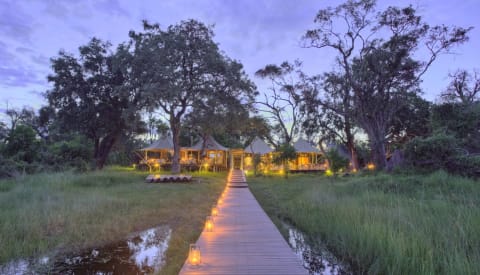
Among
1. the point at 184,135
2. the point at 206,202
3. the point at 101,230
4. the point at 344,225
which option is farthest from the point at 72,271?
the point at 184,135

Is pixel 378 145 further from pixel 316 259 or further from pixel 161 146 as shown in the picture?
pixel 161 146

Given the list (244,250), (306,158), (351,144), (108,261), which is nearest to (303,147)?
(306,158)

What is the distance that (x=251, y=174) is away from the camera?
77.2 ft

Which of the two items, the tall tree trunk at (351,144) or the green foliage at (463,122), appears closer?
the green foliage at (463,122)

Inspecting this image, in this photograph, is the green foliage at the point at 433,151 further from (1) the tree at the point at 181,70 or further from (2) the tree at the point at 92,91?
(2) the tree at the point at 92,91

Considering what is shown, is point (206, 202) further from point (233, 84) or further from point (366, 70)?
point (366, 70)

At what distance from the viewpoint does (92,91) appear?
69.1ft

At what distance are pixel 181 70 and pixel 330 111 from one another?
1552cm

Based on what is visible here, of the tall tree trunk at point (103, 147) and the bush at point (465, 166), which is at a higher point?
the tall tree trunk at point (103, 147)

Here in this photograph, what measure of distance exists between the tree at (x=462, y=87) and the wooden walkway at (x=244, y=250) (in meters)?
21.0

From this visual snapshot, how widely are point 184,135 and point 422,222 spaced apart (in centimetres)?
3038

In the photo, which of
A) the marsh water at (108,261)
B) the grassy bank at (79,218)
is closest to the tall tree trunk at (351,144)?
the grassy bank at (79,218)

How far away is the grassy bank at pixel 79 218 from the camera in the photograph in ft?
17.4

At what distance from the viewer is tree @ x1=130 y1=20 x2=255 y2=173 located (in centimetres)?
1861
